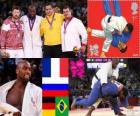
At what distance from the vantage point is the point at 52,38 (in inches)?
229

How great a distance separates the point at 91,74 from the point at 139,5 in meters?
1.04

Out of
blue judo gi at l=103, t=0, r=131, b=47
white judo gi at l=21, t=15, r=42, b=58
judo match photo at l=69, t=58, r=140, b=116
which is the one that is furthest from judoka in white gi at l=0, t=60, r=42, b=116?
blue judo gi at l=103, t=0, r=131, b=47

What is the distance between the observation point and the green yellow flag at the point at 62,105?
575cm

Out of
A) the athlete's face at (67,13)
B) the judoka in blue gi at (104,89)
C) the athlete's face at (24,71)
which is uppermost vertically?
the athlete's face at (67,13)

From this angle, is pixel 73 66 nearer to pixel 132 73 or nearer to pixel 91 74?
pixel 91 74

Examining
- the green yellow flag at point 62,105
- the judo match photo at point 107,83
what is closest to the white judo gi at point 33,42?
the judo match photo at point 107,83

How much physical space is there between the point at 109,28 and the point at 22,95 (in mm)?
1373

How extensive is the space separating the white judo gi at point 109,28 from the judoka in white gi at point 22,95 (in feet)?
3.17

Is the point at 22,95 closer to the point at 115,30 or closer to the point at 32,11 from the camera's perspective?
the point at 32,11

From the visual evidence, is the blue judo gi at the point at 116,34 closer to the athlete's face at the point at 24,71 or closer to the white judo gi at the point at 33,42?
the white judo gi at the point at 33,42

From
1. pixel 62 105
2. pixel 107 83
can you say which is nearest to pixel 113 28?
pixel 107 83

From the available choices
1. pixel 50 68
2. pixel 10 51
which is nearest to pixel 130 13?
pixel 50 68

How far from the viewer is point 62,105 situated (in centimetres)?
576

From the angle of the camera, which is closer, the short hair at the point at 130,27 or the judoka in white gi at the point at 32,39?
the short hair at the point at 130,27
